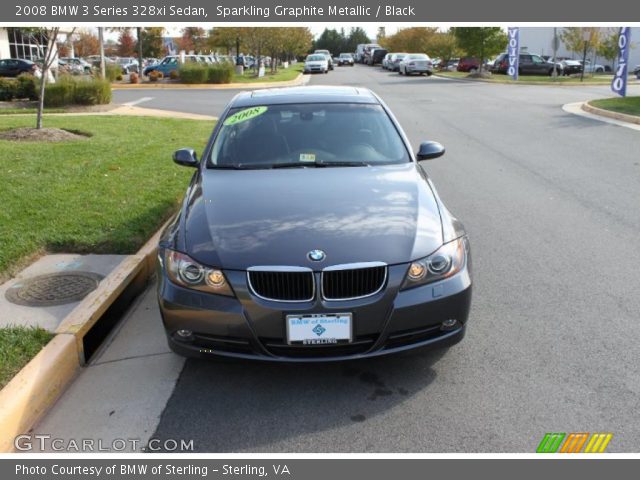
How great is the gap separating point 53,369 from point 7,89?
71.6 feet

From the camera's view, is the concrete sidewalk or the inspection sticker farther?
the inspection sticker

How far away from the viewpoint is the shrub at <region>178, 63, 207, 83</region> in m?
33.7

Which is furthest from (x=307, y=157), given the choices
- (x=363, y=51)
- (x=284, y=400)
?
(x=363, y=51)

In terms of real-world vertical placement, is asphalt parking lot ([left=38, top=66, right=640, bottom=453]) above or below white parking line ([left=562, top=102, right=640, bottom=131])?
below

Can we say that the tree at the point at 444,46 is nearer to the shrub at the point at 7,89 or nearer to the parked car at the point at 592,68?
the parked car at the point at 592,68

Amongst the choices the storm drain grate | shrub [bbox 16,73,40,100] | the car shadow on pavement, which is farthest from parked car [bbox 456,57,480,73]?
the car shadow on pavement

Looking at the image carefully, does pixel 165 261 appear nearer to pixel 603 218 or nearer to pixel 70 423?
pixel 70 423

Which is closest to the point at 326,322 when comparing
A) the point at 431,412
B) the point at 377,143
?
the point at 431,412

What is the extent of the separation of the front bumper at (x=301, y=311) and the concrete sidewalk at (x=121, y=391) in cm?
35

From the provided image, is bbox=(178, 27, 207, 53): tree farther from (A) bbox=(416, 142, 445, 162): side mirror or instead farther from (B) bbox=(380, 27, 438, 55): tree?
(A) bbox=(416, 142, 445, 162): side mirror

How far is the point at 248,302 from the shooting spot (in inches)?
133

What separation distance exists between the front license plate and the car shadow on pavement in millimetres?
236

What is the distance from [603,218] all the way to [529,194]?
1374 millimetres

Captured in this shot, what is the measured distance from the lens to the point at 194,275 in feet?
11.6
